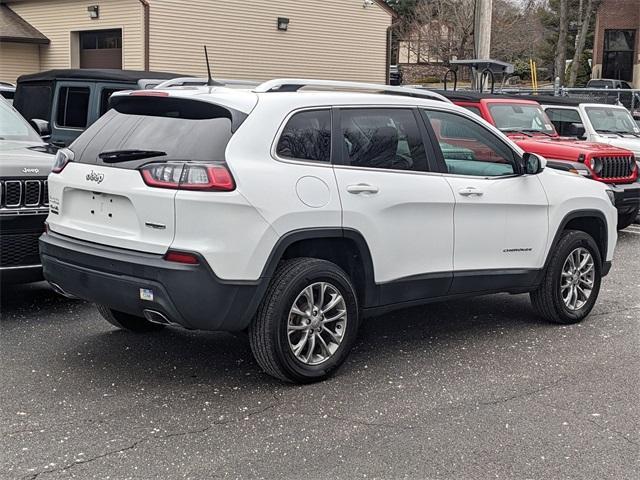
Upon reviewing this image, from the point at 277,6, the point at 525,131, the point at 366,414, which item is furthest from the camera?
the point at 277,6

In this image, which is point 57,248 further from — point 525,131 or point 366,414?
point 525,131

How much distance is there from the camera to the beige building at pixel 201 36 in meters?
23.5

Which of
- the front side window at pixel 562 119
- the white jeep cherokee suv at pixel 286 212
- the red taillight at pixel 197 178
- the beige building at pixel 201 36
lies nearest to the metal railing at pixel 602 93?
the beige building at pixel 201 36

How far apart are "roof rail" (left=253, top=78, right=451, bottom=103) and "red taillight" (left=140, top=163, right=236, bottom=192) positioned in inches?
32.4

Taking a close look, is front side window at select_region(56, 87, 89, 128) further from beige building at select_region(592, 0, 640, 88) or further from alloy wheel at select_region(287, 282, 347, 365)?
beige building at select_region(592, 0, 640, 88)

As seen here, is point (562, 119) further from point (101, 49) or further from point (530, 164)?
point (101, 49)

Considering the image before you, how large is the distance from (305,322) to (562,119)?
379 inches

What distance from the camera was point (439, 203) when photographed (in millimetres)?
5672

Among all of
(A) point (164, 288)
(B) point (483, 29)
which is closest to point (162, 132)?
(A) point (164, 288)

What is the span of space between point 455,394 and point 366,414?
65 centimetres

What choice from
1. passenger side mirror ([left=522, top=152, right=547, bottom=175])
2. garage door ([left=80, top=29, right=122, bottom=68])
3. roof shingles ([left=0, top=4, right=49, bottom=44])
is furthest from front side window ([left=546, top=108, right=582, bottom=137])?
roof shingles ([left=0, top=4, right=49, bottom=44])

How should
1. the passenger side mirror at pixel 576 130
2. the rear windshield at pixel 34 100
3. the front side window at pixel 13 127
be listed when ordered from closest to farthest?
1. the front side window at pixel 13 127
2. the rear windshield at pixel 34 100
3. the passenger side mirror at pixel 576 130

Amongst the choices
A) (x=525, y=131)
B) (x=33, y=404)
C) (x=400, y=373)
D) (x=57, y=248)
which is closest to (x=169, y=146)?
(x=57, y=248)

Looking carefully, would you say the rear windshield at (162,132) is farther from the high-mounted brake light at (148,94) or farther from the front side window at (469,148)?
the front side window at (469,148)
